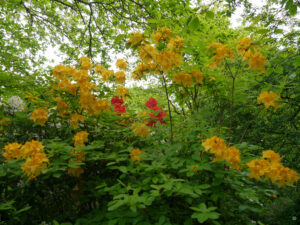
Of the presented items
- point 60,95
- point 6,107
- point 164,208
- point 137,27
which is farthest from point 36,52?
point 164,208

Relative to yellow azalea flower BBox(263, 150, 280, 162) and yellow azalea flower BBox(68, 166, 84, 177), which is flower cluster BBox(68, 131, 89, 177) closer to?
yellow azalea flower BBox(68, 166, 84, 177)

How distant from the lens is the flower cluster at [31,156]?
4.71 feet

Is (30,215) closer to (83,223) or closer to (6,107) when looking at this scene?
(83,223)

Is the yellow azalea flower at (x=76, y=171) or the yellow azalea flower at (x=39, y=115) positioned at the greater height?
the yellow azalea flower at (x=39, y=115)

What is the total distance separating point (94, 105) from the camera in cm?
188

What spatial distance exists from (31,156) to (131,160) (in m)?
0.73

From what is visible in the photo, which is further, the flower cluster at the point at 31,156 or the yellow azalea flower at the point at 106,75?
the yellow azalea flower at the point at 106,75

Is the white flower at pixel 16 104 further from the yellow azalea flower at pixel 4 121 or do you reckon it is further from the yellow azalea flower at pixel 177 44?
the yellow azalea flower at pixel 177 44

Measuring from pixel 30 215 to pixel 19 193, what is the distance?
23cm

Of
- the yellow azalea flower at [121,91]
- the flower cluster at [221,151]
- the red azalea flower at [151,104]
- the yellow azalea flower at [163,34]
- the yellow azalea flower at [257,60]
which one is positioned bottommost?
the flower cluster at [221,151]

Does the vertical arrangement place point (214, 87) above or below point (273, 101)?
above

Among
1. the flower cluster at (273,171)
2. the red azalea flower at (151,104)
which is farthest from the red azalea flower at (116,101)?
the flower cluster at (273,171)

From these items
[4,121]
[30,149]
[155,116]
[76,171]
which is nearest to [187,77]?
[155,116]

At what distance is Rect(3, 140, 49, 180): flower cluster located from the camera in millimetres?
1435
